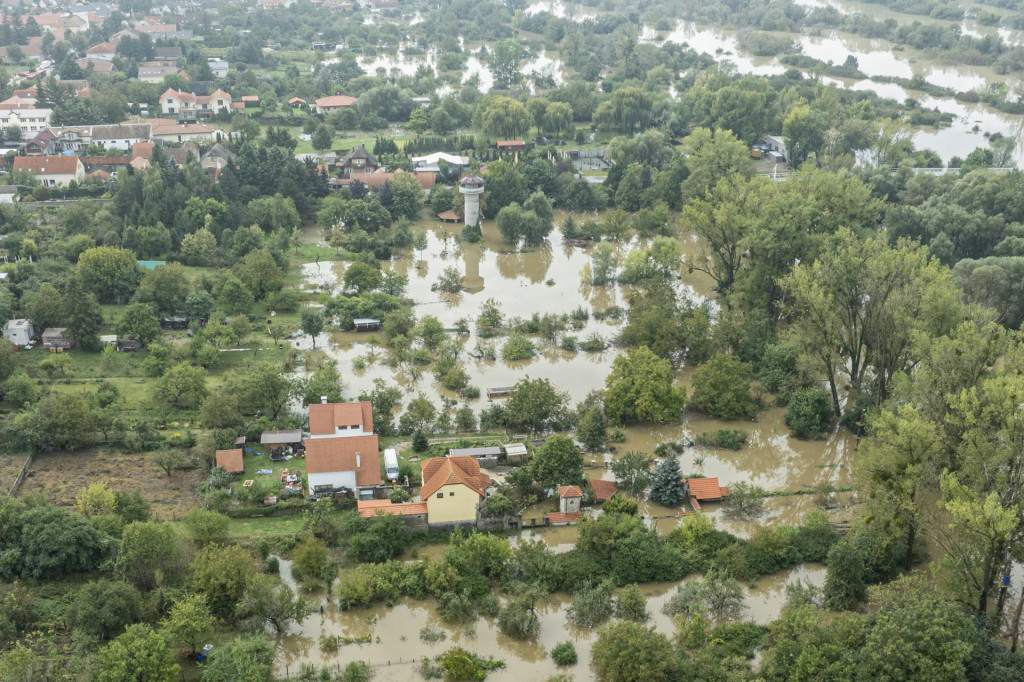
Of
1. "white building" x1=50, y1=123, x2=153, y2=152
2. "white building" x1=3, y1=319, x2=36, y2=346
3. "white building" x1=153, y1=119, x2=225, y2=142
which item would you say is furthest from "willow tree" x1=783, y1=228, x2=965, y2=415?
"white building" x1=50, y1=123, x2=153, y2=152

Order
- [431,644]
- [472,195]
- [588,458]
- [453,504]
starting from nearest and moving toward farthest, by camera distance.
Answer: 1. [431,644]
2. [453,504]
3. [588,458]
4. [472,195]

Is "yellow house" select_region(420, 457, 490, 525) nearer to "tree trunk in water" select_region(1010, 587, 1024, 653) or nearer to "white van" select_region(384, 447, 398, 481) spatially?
"white van" select_region(384, 447, 398, 481)

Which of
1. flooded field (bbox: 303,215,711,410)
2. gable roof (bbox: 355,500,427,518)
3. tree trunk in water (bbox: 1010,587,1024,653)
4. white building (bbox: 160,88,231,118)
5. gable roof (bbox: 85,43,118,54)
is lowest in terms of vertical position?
flooded field (bbox: 303,215,711,410)

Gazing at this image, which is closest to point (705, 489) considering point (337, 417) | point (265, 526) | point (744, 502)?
point (744, 502)

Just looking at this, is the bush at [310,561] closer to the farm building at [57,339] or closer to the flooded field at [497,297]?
the flooded field at [497,297]

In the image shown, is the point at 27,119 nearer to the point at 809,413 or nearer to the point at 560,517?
the point at 560,517

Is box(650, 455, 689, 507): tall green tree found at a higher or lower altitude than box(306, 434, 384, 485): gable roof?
lower
